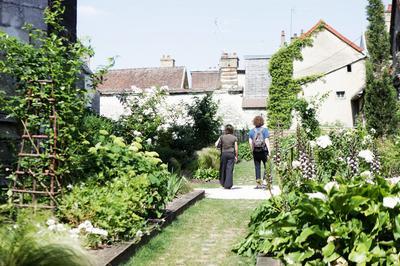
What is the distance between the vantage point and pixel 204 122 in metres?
19.3

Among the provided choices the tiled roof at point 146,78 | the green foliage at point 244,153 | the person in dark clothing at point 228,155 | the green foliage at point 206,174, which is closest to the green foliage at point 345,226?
the person in dark clothing at point 228,155

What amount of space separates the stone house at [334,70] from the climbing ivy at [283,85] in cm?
85

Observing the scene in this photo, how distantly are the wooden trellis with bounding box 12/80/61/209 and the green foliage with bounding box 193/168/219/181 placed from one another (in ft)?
28.2

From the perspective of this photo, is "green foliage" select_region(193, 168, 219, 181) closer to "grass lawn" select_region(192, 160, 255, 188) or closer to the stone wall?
"grass lawn" select_region(192, 160, 255, 188)

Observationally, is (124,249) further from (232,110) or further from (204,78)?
(204,78)

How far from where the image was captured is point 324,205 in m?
4.27

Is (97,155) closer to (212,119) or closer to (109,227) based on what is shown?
(109,227)

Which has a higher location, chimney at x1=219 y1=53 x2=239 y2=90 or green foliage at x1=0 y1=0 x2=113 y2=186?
chimney at x1=219 y1=53 x2=239 y2=90

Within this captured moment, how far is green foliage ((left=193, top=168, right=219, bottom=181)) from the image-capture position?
14.4 meters

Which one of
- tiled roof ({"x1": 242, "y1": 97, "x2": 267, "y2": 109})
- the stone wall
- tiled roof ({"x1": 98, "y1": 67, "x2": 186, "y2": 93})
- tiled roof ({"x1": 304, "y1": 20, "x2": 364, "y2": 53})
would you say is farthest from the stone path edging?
tiled roof ({"x1": 98, "y1": 67, "x2": 186, "y2": 93})

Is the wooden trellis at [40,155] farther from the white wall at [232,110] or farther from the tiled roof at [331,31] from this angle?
the tiled roof at [331,31]

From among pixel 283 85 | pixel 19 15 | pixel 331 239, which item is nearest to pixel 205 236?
pixel 331 239

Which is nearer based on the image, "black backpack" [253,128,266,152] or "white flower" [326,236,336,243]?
"white flower" [326,236,336,243]

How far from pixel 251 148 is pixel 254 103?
84.0 feet
